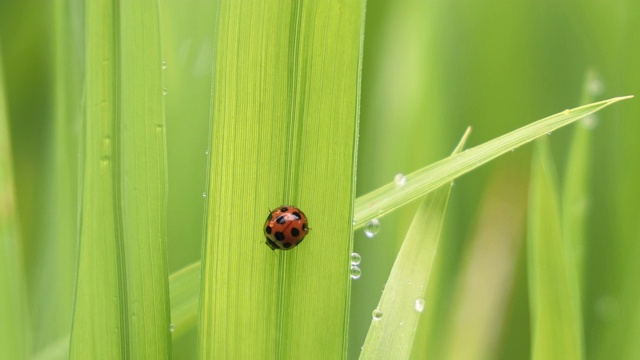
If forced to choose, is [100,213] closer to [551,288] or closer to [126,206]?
[126,206]

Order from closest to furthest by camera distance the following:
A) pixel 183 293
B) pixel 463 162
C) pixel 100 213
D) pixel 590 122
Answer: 1. pixel 100 213
2. pixel 463 162
3. pixel 183 293
4. pixel 590 122

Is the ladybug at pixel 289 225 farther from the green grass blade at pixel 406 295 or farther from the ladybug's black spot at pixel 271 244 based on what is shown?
the green grass blade at pixel 406 295

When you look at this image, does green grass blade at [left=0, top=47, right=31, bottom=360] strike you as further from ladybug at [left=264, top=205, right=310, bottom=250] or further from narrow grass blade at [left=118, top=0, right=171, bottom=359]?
ladybug at [left=264, top=205, right=310, bottom=250]

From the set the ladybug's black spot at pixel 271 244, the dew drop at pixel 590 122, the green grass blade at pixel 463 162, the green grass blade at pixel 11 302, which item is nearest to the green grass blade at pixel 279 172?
the ladybug's black spot at pixel 271 244

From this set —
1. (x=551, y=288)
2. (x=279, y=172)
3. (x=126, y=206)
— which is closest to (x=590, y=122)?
(x=551, y=288)

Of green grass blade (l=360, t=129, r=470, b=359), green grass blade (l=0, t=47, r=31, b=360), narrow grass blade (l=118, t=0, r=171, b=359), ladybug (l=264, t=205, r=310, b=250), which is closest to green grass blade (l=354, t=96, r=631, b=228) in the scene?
green grass blade (l=360, t=129, r=470, b=359)

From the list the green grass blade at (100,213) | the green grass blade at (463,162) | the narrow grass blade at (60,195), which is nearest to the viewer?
the green grass blade at (100,213)
